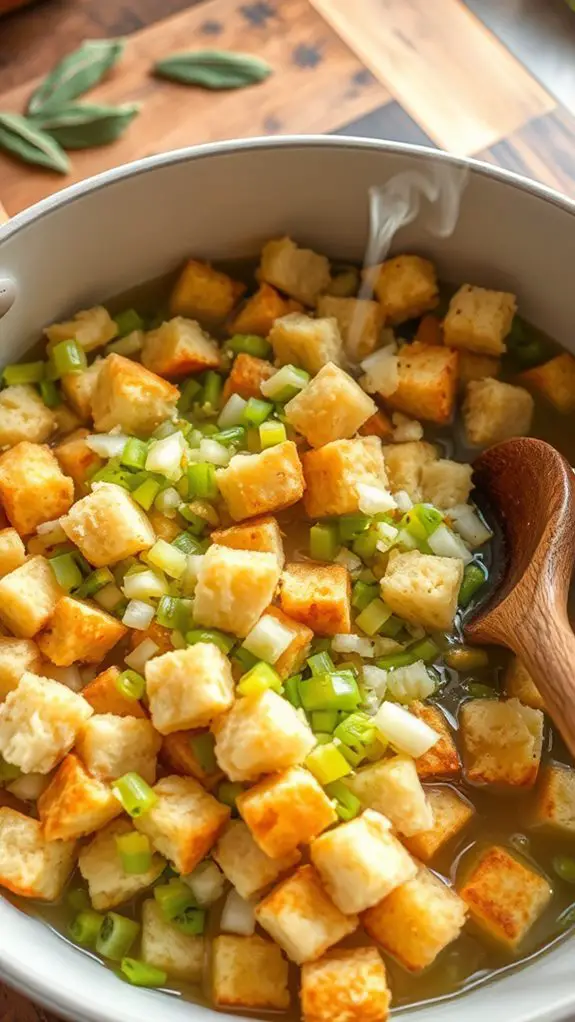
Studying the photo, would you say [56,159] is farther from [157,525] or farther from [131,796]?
[131,796]

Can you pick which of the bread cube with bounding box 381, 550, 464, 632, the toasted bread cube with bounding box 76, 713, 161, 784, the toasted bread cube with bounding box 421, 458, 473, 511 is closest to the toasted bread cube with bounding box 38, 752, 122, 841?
the toasted bread cube with bounding box 76, 713, 161, 784

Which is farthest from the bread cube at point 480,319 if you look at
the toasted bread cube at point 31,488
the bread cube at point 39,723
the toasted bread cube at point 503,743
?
the bread cube at point 39,723

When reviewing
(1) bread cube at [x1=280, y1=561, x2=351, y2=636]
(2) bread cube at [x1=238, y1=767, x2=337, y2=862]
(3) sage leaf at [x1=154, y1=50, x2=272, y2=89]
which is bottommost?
(2) bread cube at [x1=238, y1=767, x2=337, y2=862]

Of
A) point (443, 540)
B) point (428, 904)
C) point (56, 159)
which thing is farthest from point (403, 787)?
point (56, 159)

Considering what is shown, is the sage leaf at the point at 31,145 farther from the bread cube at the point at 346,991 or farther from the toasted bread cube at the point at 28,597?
the bread cube at the point at 346,991

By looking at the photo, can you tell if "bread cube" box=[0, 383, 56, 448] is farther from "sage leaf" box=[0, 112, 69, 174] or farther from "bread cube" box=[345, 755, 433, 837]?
"bread cube" box=[345, 755, 433, 837]

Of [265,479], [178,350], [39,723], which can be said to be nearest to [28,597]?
[39,723]
